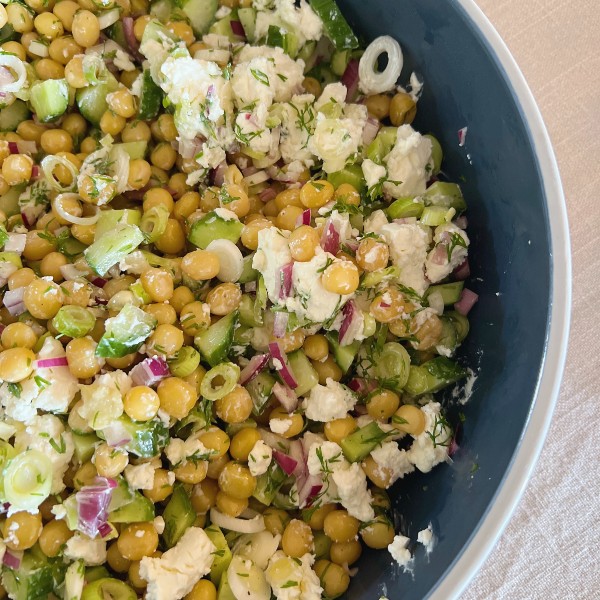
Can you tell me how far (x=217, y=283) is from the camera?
2.23 meters

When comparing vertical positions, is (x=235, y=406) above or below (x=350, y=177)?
below

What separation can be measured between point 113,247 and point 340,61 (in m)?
1.01

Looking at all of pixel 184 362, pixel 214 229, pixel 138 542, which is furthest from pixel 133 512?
pixel 214 229

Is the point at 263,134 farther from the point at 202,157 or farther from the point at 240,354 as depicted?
the point at 240,354

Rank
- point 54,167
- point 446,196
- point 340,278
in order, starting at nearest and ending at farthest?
point 340,278, point 446,196, point 54,167

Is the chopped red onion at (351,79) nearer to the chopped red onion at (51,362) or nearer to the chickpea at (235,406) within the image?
the chickpea at (235,406)

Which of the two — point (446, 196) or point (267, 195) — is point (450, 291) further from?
point (267, 195)

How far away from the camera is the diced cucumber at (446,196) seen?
218cm

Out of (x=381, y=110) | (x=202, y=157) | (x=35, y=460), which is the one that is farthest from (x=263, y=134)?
(x=35, y=460)

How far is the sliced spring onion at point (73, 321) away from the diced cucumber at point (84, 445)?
0.95ft

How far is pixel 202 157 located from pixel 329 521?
3.93ft

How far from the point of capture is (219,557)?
1953 mm

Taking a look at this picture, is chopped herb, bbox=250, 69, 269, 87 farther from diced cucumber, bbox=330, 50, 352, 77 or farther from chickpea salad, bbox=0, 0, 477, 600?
diced cucumber, bbox=330, 50, 352, 77

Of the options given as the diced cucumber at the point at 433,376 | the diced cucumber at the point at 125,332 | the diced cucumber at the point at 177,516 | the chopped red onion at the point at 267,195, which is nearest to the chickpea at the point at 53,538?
the diced cucumber at the point at 177,516
